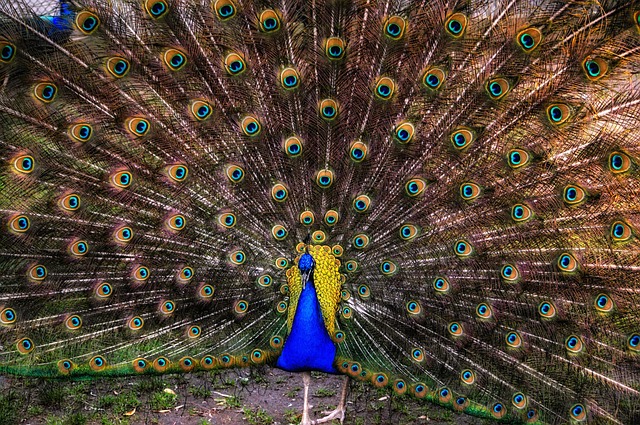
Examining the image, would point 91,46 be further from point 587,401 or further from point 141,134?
point 587,401

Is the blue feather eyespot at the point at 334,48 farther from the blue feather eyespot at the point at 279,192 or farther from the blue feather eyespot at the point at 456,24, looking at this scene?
the blue feather eyespot at the point at 279,192

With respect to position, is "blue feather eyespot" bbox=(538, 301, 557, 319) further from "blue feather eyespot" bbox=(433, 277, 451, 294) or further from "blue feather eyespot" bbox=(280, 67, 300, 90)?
"blue feather eyespot" bbox=(280, 67, 300, 90)

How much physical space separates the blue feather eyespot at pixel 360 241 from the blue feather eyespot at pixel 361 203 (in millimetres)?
165

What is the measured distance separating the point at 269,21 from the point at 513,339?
88.9 inches

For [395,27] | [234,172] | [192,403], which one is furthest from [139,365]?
[395,27]

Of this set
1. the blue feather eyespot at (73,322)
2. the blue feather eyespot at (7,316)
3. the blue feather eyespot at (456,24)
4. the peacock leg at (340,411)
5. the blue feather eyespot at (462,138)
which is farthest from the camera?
the peacock leg at (340,411)

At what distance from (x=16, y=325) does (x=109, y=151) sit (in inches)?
46.1

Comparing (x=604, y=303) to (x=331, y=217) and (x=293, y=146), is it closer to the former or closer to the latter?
(x=331, y=217)

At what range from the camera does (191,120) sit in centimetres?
376

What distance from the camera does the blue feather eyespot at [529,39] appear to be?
3.32m

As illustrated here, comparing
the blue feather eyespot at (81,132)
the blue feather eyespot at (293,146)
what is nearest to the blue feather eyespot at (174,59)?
the blue feather eyespot at (81,132)

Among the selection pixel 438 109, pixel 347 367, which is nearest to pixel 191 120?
pixel 438 109

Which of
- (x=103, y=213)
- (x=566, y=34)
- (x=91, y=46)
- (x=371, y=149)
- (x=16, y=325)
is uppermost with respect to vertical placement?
(x=566, y=34)

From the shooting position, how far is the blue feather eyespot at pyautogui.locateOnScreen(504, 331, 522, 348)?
12.5ft
